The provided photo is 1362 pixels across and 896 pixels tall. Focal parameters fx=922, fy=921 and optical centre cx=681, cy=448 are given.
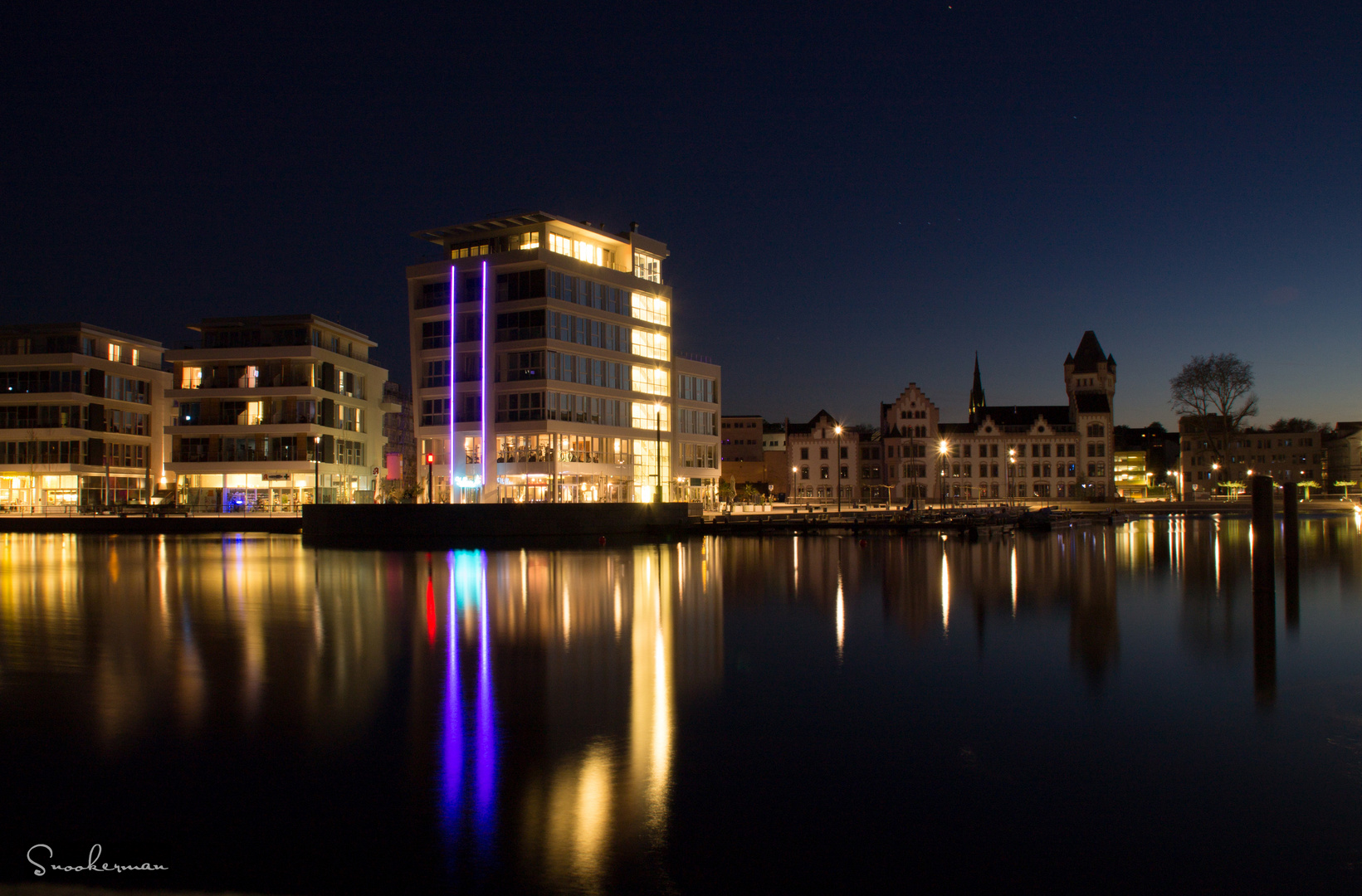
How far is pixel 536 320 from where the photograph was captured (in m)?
63.2

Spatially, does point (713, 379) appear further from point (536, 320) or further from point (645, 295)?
point (536, 320)

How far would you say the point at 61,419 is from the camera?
8594 centimetres

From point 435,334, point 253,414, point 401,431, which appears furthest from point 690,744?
point 401,431

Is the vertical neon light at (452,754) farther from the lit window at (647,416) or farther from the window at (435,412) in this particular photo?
the lit window at (647,416)

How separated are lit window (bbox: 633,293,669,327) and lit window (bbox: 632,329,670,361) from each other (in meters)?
1.00

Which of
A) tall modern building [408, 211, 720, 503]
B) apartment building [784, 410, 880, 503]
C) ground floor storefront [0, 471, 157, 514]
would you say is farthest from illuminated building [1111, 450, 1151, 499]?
ground floor storefront [0, 471, 157, 514]

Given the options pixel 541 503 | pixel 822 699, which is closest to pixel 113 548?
pixel 541 503

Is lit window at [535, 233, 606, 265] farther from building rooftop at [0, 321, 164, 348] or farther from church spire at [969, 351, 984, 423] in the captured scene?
church spire at [969, 351, 984, 423]

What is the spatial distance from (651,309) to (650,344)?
9.62ft

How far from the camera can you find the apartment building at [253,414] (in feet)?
255

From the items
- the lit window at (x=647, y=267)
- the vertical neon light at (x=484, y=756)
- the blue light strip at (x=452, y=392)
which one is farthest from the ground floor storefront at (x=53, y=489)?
the vertical neon light at (x=484, y=756)

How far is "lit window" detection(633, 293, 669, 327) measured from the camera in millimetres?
72375

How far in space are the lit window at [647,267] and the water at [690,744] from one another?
5420 centimetres
